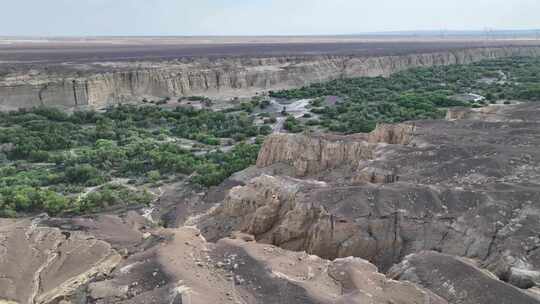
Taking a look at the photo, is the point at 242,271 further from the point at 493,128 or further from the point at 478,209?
the point at 493,128

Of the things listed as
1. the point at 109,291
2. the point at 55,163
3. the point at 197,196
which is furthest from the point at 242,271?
the point at 55,163

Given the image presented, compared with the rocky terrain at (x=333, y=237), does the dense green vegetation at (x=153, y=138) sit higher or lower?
lower

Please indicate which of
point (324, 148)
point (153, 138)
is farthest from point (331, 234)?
point (153, 138)

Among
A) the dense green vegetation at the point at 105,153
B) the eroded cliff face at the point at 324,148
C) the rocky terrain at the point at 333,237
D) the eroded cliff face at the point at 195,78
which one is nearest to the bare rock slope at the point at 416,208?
the rocky terrain at the point at 333,237

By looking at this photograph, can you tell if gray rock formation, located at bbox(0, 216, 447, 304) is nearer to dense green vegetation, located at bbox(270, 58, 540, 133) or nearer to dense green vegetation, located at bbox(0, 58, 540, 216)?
dense green vegetation, located at bbox(0, 58, 540, 216)

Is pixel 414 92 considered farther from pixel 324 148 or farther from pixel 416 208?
pixel 416 208

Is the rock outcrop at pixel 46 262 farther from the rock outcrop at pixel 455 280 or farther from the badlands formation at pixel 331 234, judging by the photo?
the rock outcrop at pixel 455 280

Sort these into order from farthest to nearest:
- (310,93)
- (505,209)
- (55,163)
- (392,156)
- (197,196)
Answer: (310,93), (55,163), (197,196), (392,156), (505,209)
